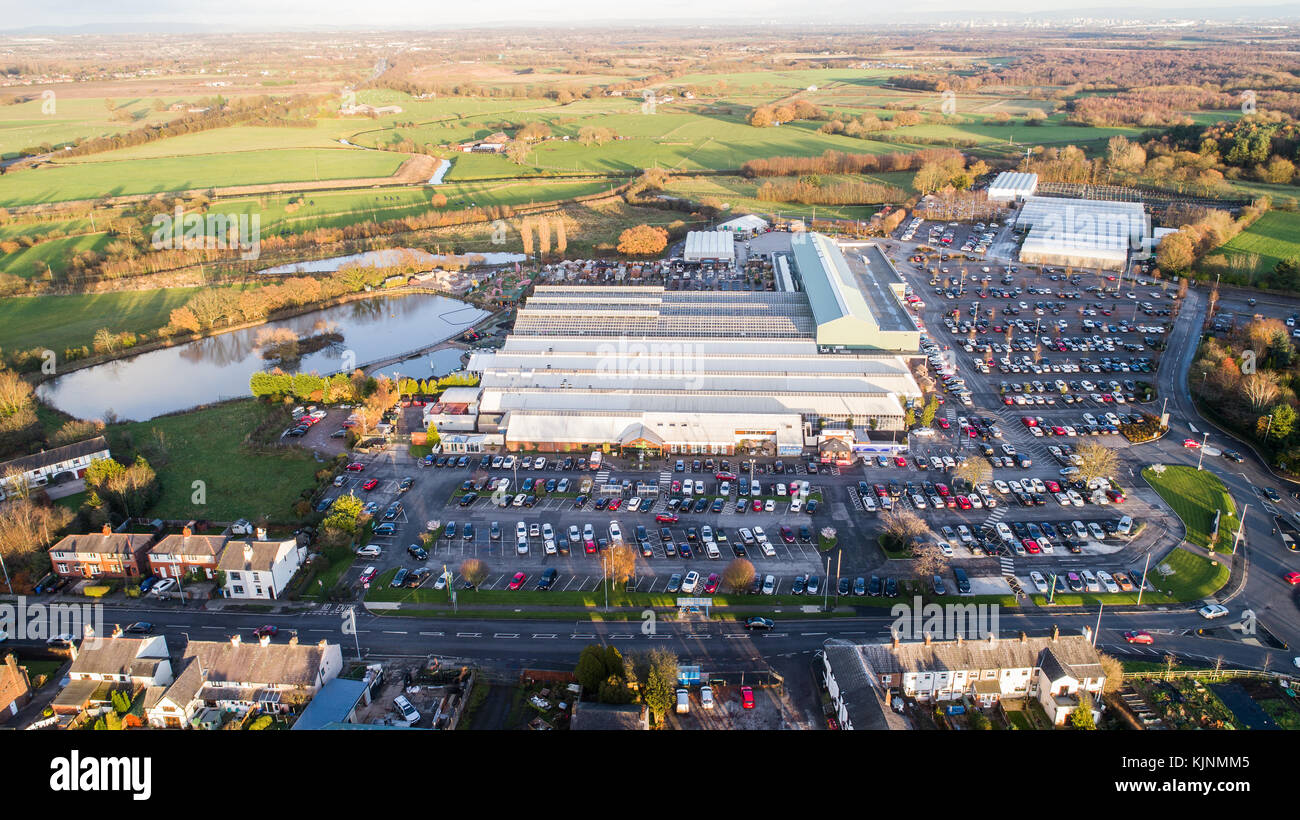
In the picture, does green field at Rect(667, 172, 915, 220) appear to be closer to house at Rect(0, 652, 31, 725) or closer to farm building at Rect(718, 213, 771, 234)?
farm building at Rect(718, 213, 771, 234)

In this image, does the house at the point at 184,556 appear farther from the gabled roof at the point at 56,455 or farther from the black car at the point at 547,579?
the black car at the point at 547,579

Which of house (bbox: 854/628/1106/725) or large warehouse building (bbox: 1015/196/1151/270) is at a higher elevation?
large warehouse building (bbox: 1015/196/1151/270)

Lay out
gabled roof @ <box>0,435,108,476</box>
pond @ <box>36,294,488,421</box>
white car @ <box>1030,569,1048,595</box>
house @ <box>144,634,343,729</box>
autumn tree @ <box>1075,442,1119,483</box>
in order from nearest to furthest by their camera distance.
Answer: house @ <box>144,634,343,729</box> → white car @ <box>1030,569,1048,595</box> → autumn tree @ <box>1075,442,1119,483</box> → gabled roof @ <box>0,435,108,476</box> → pond @ <box>36,294,488,421</box>

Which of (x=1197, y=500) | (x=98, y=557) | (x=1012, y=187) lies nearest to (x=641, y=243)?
(x=1012, y=187)

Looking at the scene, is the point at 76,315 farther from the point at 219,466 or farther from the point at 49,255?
the point at 219,466

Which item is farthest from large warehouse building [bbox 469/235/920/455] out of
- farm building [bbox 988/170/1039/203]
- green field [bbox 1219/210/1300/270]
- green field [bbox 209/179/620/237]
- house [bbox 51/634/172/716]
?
farm building [bbox 988/170/1039/203]

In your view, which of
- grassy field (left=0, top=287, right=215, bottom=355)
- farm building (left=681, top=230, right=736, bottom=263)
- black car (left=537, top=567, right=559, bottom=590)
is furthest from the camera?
farm building (left=681, top=230, right=736, bottom=263)

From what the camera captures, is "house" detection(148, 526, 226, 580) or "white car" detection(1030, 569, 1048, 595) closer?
"white car" detection(1030, 569, 1048, 595)

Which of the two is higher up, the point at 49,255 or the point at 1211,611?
the point at 49,255
